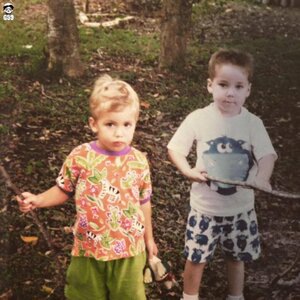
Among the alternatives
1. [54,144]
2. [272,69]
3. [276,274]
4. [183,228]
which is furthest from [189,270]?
[272,69]

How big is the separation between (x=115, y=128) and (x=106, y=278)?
44 centimetres

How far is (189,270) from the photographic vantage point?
179cm

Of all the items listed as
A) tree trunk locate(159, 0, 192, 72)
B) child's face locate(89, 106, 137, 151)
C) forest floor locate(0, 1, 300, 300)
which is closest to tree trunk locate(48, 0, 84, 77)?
forest floor locate(0, 1, 300, 300)

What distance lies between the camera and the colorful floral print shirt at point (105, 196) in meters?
1.54

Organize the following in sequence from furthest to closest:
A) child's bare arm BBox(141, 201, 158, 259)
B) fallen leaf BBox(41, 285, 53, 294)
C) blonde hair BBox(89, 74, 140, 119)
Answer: fallen leaf BBox(41, 285, 53, 294) < child's bare arm BBox(141, 201, 158, 259) < blonde hair BBox(89, 74, 140, 119)

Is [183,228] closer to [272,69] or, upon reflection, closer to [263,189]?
[263,189]

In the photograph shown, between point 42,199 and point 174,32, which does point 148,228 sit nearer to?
point 42,199

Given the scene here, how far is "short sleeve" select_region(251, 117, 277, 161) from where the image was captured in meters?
1.67

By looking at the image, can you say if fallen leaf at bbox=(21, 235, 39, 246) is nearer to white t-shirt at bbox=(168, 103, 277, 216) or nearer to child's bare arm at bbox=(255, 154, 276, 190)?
white t-shirt at bbox=(168, 103, 277, 216)

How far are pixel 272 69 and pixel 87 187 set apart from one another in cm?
79

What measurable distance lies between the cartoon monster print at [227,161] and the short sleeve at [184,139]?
5 centimetres

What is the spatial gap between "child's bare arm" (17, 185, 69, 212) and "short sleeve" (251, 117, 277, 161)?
57 cm

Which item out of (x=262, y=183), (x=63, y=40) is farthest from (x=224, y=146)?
(x=63, y=40)

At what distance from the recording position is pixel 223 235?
1.75m
